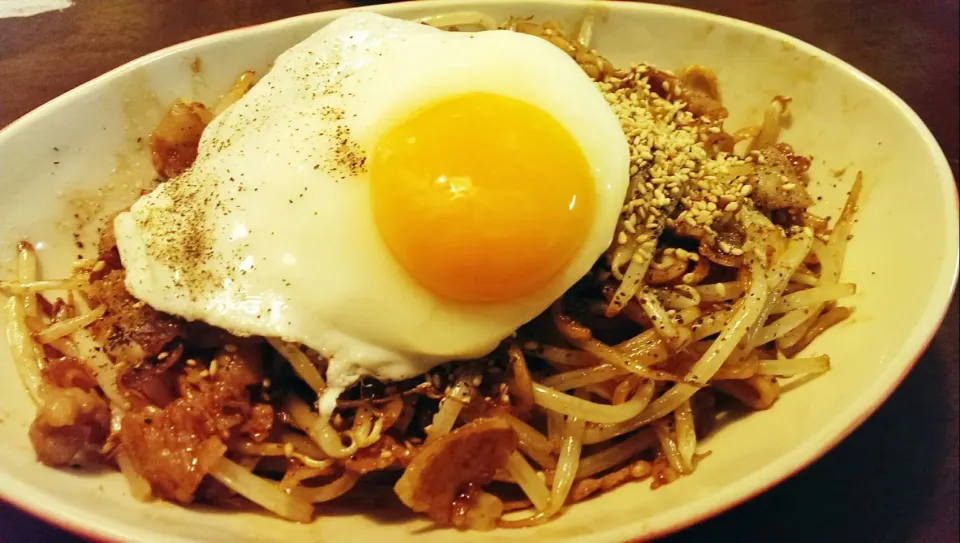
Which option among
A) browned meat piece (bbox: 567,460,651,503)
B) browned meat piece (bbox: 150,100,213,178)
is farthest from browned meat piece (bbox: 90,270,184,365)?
browned meat piece (bbox: 567,460,651,503)

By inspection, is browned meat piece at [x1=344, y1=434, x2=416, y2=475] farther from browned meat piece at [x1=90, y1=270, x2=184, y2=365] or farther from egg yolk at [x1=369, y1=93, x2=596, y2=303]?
browned meat piece at [x1=90, y1=270, x2=184, y2=365]

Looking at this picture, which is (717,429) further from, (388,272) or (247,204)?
(247,204)

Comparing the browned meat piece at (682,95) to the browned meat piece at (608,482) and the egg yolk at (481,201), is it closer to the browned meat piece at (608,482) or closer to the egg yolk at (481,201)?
the egg yolk at (481,201)

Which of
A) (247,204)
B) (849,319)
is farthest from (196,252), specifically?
(849,319)

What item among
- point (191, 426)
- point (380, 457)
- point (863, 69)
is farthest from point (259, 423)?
point (863, 69)

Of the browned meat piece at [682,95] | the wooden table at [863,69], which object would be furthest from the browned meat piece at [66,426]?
the browned meat piece at [682,95]

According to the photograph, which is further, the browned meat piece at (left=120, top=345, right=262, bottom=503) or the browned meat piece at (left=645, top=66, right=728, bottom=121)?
the browned meat piece at (left=645, top=66, right=728, bottom=121)
